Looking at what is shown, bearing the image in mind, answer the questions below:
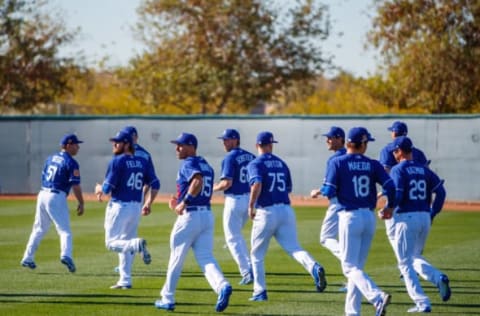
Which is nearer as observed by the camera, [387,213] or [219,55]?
[387,213]

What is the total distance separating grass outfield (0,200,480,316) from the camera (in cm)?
1262

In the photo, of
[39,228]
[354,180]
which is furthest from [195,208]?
[39,228]

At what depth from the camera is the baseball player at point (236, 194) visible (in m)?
14.8

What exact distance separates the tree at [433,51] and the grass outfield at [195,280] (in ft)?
57.7

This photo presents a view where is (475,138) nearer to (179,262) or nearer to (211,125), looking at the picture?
(211,125)

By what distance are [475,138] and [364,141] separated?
2021cm

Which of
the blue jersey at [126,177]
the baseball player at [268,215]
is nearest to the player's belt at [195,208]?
the baseball player at [268,215]

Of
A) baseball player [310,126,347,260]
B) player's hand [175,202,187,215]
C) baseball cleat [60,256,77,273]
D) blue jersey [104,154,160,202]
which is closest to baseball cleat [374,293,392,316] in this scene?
Result: player's hand [175,202,187,215]

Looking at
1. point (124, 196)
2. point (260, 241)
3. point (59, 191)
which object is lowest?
point (260, 241)

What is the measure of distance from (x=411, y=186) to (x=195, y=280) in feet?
14.1

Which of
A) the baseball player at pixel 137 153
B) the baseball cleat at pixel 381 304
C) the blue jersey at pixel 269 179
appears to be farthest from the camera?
the baseball player at pixel 137 153

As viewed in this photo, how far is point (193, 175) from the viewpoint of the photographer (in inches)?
477

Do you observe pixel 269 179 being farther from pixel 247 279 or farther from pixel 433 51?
pixel 433 51

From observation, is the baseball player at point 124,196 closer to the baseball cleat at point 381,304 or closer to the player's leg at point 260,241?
the player's leg at point 260,241
